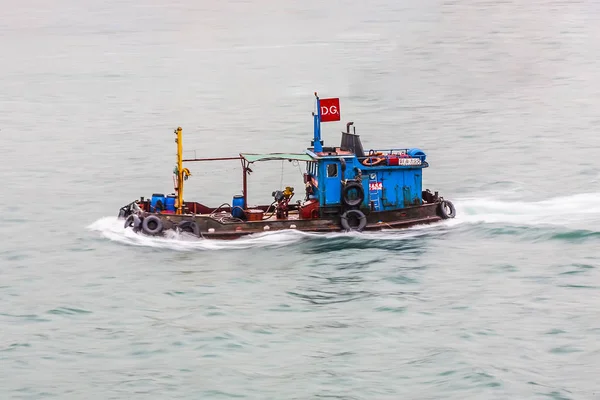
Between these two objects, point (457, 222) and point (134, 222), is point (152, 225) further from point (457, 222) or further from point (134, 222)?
point (457, 222)

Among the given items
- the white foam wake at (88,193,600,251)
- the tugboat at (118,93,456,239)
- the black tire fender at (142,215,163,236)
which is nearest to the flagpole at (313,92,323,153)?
the tugboat at (118,93,456,239)

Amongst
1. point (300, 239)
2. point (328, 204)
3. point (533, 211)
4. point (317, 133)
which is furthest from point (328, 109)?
point (533, 211)

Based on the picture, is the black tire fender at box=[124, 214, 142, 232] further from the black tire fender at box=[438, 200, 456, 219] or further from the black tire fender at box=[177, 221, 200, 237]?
the black tire fender at box=[438, 200, 456, 219]

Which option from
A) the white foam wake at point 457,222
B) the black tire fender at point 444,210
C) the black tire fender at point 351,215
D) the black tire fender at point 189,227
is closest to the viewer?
the black tire fender at point 189,227

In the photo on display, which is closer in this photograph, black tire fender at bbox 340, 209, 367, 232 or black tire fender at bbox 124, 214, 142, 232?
black tire fender at bbox 124, 214, 142, 232

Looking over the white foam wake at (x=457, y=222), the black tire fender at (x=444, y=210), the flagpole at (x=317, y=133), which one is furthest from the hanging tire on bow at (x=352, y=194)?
the black tire fender at (x=444, y=210)

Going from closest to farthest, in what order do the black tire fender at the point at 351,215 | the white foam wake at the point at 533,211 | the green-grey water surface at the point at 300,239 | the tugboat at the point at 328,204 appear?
the green-grey water surface at the point at 300,239, the tugboat at the point at 328,204, the black tire fender at the point at 351,215, the white foam wake at the point at 533,211

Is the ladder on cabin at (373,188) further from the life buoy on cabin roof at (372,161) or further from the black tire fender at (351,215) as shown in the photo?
the black tire fender at (351,215)
